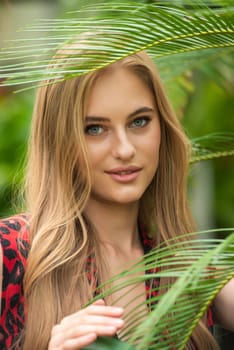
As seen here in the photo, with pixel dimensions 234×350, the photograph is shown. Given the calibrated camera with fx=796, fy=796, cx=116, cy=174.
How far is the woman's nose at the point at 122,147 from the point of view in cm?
204

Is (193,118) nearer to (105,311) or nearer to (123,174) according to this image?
(123,174)

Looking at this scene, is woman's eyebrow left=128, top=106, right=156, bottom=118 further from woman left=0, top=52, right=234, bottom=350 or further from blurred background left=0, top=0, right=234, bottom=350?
blurred background left=0, top=0, right=234, bottom=350

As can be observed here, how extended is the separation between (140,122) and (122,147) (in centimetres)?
13

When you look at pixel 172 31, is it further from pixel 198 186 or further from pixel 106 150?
pixel 198 186

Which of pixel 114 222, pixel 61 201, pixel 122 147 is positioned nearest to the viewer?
pixel 122 147

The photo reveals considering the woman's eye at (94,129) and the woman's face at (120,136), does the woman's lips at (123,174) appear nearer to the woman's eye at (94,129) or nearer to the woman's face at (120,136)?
the woman's face at (120,136)

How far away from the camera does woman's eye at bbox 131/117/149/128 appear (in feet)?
6.97

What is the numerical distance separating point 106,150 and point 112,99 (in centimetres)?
13

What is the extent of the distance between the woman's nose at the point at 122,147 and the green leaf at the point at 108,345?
0.58 m

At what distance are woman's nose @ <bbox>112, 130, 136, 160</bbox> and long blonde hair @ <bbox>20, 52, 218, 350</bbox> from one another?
8cm

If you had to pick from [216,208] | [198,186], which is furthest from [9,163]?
[216,208]

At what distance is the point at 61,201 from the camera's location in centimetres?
216

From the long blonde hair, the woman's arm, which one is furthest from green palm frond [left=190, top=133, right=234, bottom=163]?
the woman's arm

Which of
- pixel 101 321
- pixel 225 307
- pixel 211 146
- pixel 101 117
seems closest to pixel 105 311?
pixel 101 321
